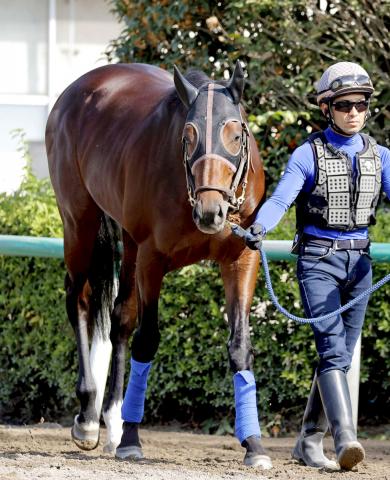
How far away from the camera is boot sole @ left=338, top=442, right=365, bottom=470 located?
4223 mm

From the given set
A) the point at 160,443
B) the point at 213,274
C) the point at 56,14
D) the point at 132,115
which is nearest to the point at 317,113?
the point at 213,274

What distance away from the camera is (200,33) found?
726 cm

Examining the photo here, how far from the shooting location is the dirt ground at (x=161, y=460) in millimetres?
4449

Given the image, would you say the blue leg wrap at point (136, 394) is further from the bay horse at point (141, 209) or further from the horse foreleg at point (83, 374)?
Answer: the horse foreleg at point (83, 374)

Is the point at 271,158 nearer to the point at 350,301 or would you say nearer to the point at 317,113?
the point at 317,113

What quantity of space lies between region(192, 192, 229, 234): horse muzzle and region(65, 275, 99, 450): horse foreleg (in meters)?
1.76

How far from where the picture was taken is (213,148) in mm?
4367

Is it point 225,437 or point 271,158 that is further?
point 271,158

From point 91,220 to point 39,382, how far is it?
160cm

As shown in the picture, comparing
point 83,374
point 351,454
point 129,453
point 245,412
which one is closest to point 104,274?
point 83,374

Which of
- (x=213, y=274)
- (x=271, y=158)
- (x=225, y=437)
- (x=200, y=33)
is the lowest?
(x=225, y=437)

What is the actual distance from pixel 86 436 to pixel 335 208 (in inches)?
74.8

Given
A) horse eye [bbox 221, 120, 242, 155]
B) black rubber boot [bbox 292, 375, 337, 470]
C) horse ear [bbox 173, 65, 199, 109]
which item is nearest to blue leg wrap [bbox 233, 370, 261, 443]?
black rubber boot [bbox 292, 375, 337, 470]

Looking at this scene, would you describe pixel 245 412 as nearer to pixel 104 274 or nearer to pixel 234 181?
pixel 234 181
